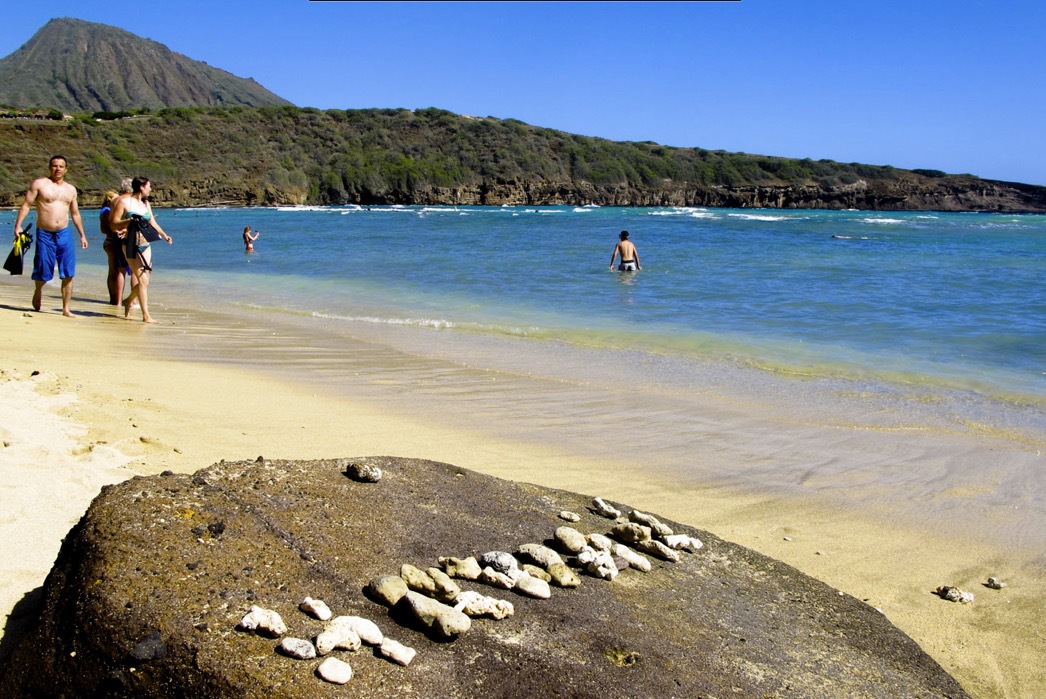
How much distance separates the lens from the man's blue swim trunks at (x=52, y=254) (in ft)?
30.7

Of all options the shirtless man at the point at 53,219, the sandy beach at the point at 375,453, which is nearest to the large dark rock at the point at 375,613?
the sandy beach at the point at 375,453

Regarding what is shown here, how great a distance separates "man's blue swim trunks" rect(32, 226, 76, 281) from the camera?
937 cm

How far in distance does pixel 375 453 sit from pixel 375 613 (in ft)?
9.10

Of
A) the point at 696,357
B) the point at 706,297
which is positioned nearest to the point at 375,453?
the point at 696,357

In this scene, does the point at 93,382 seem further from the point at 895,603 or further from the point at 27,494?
the point at 895,603

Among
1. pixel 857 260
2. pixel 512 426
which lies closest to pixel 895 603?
pixel 512 426

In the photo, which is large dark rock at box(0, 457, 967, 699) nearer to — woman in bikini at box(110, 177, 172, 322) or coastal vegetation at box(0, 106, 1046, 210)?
woman in bikini at box(110, 177, 172, 322)

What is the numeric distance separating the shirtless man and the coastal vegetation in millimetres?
60056

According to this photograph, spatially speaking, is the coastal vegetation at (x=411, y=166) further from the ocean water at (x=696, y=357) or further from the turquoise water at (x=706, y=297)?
the ocean water at (x=696, y=357)

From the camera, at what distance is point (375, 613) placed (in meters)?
2.44

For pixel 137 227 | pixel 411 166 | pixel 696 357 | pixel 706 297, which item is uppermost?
pixel 411 166

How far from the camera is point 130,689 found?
6.86 ft

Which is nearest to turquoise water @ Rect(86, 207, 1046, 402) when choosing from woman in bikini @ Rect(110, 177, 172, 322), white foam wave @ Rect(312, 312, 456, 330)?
white foam wave @ Rect(312, 312, 456, 330)

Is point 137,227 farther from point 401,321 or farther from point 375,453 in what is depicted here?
point 375,453
